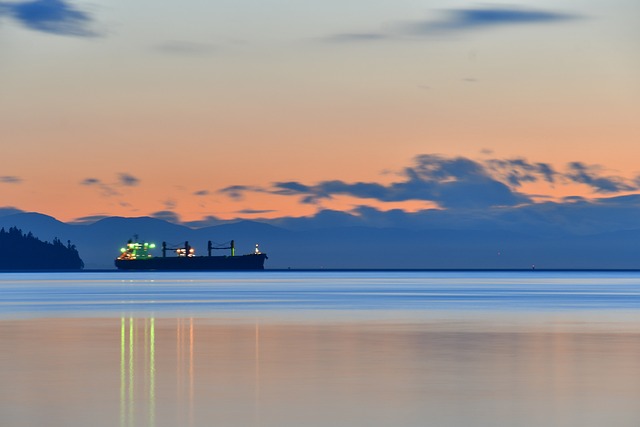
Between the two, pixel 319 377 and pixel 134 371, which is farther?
pixel 134 371

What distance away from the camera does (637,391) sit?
82.4 feet

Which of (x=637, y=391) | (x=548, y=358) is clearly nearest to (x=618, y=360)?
(x=548, y=358)

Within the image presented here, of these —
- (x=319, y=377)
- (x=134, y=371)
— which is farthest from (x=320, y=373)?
(x=134, y=371)

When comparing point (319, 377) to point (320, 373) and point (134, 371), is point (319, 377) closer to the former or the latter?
point (320, 373)

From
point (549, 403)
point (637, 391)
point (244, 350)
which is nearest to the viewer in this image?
point (549, 403)

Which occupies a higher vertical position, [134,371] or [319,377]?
[134,371]

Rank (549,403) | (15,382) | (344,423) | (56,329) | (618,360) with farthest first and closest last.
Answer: (56,329)
(618,360)
(15,382)
(549,403)
(344,423)

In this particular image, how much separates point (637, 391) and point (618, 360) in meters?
7.74

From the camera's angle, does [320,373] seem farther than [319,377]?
Yes

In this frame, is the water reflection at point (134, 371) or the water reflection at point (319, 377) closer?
the water reflection at point (319, 377)

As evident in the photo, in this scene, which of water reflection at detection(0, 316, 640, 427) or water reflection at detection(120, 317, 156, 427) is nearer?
water reflection at detection(0, 316, 640, 427)

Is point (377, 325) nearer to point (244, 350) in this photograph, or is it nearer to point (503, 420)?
point (244, 350)

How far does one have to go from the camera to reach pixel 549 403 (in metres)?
23.2

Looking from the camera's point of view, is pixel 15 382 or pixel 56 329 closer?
pixel 15 382
